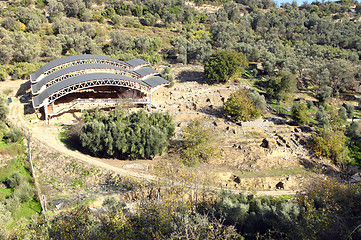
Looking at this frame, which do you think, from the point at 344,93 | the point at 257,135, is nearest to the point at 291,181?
the point at 257,135

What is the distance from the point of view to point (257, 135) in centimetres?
3678

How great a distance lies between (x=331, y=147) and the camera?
33281 mm

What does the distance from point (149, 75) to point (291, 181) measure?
95.7 feet

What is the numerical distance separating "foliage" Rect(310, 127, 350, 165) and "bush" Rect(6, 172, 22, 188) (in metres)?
33.2

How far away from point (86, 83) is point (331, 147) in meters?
33.6

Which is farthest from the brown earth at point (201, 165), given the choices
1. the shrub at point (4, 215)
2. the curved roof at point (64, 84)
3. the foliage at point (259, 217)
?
the foliage at point (259, 217)

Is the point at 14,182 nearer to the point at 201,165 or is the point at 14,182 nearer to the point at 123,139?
the point at 123,139

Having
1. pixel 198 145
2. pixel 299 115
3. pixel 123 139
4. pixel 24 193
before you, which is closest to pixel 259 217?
pixel 198 145

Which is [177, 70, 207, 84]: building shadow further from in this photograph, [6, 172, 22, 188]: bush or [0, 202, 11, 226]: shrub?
[0, 202, 11, 226]: shrub

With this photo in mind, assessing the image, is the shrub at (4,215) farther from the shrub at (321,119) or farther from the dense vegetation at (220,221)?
the shrub at (321,119)

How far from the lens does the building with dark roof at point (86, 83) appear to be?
36219 mm

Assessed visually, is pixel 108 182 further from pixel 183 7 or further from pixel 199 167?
pixel 183 7

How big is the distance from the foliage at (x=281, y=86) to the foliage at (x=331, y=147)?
664 inches

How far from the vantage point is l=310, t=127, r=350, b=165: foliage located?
32.9m
